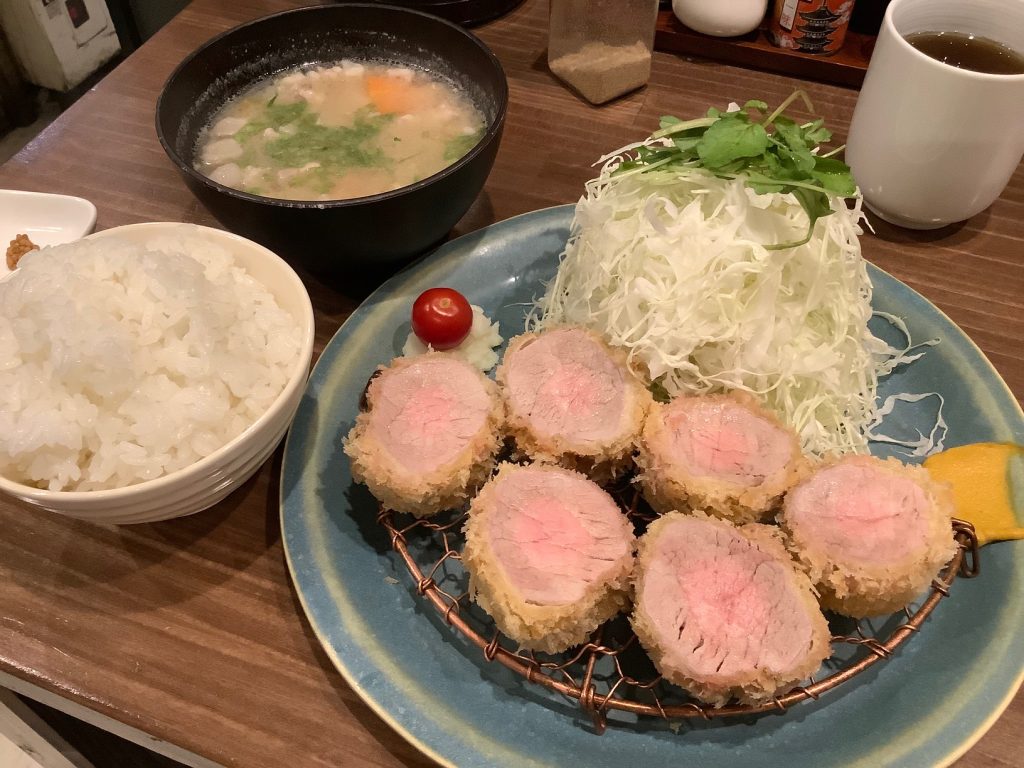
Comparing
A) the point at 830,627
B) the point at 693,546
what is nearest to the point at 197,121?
the point at 693,546

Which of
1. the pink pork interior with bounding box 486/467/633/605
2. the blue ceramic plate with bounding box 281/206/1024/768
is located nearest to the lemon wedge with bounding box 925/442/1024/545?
the blue ceramic plate with bounding box 281/206/1024/768

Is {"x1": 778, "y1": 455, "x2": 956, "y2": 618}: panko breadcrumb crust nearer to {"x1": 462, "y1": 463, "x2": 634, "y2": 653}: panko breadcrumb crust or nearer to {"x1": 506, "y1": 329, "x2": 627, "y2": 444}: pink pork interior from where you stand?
{"x1": 462, "y1": 463, "x2": 634, "y2": 653}: panko breadcrumb crust

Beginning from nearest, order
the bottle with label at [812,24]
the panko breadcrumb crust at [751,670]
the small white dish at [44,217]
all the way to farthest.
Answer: the panko breadcrumb crust at [751,670], the small white dish at [44,217], the bottle with label at [812,24]

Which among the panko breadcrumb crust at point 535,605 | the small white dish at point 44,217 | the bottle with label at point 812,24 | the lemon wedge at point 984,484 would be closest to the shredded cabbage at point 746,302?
the lemon wedge at point 984,484

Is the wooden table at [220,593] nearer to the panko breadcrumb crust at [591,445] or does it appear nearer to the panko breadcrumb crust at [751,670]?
the panko breadcrumb crust at [751,670]

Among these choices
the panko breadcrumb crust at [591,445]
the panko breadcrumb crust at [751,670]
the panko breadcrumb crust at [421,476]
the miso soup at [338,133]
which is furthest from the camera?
the miso soup at [338,133]
